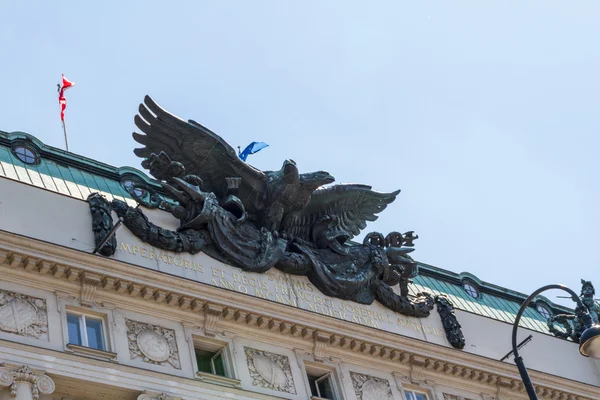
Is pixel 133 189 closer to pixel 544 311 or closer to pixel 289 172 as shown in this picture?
pixel 289 172

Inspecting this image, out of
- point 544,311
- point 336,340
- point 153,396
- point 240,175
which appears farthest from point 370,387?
point 544,311

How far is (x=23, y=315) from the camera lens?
3002 cm

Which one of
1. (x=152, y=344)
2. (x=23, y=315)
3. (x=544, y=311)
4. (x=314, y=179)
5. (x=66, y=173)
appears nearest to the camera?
(x=23, y=315)

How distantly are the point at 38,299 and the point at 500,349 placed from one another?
18.2 m

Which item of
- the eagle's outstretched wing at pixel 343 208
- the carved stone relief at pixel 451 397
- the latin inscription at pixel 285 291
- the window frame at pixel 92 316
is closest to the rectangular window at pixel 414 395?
the carved stone relief at pixel 451 397

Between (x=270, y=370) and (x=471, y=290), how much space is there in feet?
50.1

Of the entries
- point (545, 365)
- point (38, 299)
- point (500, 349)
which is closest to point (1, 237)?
point (38, 299)

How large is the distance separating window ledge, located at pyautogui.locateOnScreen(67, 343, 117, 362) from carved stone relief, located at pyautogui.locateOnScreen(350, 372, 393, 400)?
854 centimetres

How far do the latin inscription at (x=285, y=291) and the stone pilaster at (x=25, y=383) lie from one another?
222 inches

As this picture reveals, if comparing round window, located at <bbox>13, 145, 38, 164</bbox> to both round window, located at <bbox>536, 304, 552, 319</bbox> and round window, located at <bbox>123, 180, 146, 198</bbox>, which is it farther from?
round window, located at <bbox>536, 304, 552, 319</bbox>

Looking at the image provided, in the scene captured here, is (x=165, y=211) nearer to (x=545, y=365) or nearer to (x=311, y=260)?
(x=311, y=260)

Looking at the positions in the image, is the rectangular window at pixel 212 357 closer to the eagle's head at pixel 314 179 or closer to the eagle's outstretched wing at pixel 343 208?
the eagle's outstretched wing at pixel 343 208

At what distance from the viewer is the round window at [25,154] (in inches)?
1391

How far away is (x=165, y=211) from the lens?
1417 inches
